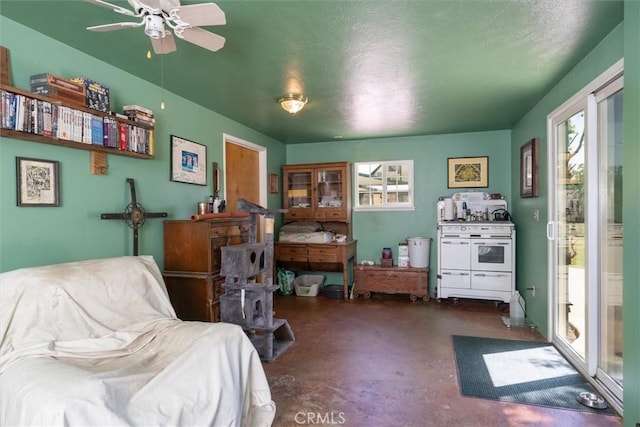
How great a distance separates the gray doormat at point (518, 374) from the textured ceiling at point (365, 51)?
2344mm

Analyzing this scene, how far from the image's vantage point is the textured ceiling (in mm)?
1893

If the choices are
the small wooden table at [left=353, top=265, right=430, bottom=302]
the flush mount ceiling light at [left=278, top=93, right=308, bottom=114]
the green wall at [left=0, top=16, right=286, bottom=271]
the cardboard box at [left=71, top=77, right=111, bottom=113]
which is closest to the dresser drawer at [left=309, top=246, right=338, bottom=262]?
the small wooden table at [left=353, top=265, right=430, bottom=302]

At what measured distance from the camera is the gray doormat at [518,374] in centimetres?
233

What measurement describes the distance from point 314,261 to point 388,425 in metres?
3.05

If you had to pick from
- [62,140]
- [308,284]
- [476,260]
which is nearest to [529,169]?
[476,260]

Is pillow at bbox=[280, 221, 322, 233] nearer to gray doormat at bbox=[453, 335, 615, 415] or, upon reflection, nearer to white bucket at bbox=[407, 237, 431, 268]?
white bucket at bbox=[407, 237, 431, 268]

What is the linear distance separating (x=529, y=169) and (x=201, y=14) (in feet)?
12.2

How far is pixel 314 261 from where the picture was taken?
16.4 feet

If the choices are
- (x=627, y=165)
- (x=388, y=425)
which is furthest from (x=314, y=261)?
(x=627, y=165)

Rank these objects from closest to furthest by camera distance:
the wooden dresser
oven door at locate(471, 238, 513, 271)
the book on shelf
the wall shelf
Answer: the wall shelf, the book on shelf, the wooden dresser, oven door at locate(471, 238, 513, 271)

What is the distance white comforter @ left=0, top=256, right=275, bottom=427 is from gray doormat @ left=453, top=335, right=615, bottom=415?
1.57m

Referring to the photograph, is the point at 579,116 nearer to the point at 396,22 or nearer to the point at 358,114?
the point at 396,22

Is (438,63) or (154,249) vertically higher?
(438,63)

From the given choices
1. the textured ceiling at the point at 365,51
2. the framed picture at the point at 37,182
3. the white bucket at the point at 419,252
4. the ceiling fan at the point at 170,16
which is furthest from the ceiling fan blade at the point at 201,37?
the white bucket at the point at 419,252
